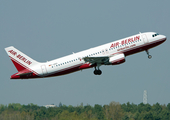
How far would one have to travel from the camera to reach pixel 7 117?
120m

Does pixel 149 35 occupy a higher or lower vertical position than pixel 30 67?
higher

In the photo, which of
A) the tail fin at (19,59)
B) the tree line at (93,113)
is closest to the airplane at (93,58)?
the tail fin at (19,59)

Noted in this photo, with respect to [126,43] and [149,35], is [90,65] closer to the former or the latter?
[126,43]

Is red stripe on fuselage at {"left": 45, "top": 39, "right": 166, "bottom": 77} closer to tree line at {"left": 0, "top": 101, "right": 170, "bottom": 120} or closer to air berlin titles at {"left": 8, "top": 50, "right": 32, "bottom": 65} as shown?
air berlin titles at {"left": 8, "top": 50, "right": 32, "bottom": 65}

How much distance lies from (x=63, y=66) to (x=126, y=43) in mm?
13486

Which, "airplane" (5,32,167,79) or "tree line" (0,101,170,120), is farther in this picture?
"tree line" (0,101,170,120)

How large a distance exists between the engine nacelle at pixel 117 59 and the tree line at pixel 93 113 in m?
50.5

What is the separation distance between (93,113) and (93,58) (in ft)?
310

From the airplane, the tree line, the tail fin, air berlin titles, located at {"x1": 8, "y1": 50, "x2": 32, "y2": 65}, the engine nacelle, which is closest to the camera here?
the engine nacelle

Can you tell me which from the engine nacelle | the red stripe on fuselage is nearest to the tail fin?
the red stripe on fuselage

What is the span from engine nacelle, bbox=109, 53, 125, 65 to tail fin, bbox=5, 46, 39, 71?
16.1 m


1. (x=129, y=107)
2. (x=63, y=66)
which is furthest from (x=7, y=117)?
(x=129, y=107)

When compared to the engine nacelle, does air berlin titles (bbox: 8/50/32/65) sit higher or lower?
higher

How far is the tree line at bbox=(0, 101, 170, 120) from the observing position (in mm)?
124281
